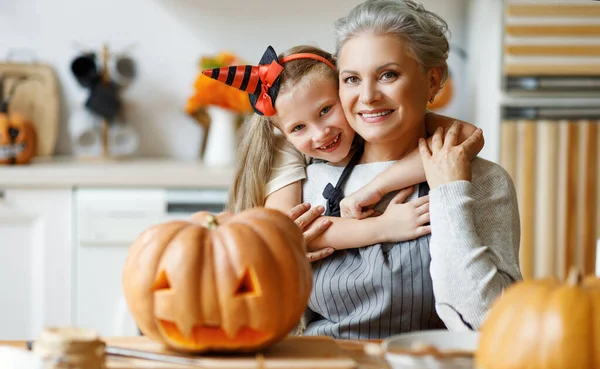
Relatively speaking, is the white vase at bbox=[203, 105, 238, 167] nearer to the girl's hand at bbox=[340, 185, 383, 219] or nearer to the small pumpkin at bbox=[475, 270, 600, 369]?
the girl's hand at bbox=[340, 185, 383, 219]

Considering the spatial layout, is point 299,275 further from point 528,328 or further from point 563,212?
point 563,212

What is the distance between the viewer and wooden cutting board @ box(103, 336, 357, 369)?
106 centimetres

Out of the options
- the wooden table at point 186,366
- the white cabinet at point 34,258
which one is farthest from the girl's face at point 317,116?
the white cabinet at point 34,258

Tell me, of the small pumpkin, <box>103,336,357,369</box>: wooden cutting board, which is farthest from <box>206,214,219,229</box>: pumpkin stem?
the small pumpkin

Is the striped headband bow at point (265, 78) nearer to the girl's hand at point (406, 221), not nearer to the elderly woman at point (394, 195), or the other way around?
the elderly woman at point (394, 195)

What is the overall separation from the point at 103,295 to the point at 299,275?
7.35 ft

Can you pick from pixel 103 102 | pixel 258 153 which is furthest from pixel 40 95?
pixel 258 153

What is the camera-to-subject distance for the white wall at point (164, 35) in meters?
3.83

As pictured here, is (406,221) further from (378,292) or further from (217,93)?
(217,93)

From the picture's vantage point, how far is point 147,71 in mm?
3867

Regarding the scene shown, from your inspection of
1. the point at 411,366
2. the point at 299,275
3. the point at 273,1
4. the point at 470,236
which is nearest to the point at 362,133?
the point at 470,236

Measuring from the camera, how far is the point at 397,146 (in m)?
1.69

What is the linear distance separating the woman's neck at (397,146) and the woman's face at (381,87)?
2.8 inches

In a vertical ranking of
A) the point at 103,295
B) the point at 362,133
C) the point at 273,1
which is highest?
the point at 273,1
